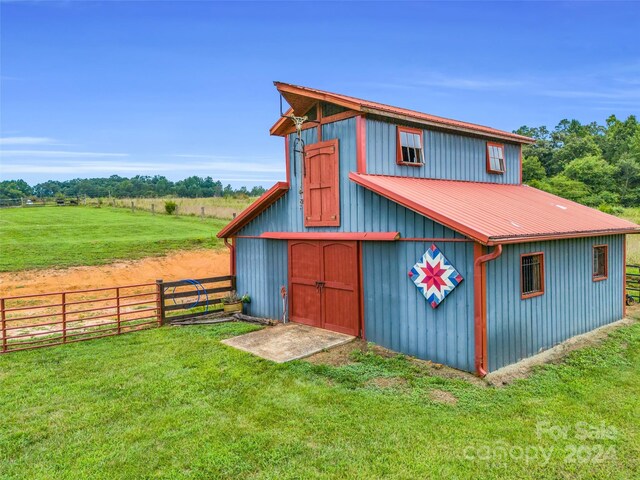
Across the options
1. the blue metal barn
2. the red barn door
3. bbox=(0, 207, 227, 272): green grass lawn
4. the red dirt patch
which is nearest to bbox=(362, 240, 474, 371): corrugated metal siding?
the blue metal barn

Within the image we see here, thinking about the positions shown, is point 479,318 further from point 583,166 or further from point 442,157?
point 583,166

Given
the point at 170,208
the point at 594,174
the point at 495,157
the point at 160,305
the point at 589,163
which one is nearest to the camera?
the point at 160,305

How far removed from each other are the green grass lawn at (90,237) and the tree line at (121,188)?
4074 cm

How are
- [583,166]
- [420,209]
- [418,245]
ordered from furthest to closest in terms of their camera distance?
[583,166] < [418,245] < [420,209]

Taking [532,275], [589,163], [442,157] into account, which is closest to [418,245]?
[532,275]

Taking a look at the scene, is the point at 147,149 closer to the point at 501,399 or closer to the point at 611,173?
the point at 611,173

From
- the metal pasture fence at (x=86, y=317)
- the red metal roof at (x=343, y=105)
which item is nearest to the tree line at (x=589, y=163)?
the red metal roof at (x=343, y=105)

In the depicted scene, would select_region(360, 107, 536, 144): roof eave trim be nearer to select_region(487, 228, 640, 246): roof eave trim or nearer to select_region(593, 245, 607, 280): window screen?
select_region(487, 228, 640, 246): roof eave trim

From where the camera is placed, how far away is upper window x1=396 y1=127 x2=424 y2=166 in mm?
10227

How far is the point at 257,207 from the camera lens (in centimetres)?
1170

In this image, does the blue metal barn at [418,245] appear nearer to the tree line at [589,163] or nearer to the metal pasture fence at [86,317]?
the metal pasture fence at [86,317]

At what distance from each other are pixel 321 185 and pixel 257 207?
2.47 m

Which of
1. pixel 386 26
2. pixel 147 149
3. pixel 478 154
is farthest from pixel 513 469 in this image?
pixel 147 149

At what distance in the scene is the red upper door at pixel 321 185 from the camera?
9.73m
